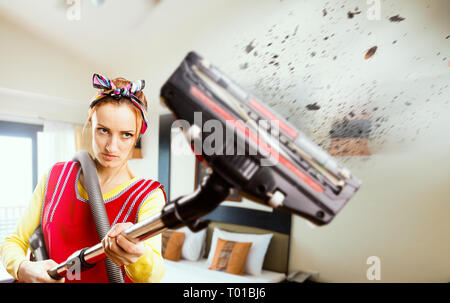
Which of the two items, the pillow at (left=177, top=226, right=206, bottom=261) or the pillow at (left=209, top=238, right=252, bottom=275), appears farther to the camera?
the pillow at (left=177, top=226, right=206, bottom=261)

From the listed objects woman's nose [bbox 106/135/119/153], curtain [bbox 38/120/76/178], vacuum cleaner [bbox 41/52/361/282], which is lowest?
vacuum cleaner [bbox 41/52/361/282]

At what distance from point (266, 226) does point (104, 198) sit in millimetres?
1754

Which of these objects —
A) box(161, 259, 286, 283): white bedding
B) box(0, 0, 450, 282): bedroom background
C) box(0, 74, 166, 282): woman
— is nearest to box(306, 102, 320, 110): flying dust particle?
box(0, 0, 450, 282): bedroom background

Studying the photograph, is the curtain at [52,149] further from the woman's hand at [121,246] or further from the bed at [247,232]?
the woman's hand at [121,246]

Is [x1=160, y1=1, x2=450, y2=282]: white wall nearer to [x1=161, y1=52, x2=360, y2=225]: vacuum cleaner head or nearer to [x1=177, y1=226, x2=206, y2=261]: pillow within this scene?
[x1=161, y1=52, x2=360, y2=225]: vacuum cleaner head

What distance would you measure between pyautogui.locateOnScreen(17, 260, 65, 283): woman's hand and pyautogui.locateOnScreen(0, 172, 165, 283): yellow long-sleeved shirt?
17mm

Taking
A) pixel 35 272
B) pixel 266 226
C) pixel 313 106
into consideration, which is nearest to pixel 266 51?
pixel 313 106

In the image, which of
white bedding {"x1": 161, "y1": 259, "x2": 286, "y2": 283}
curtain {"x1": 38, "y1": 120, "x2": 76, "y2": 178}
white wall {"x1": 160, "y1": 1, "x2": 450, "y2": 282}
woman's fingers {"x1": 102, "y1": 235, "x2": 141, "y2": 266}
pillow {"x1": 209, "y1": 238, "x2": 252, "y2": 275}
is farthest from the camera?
pillow {"x1": 209, "y1": 238, "x2": 252, "y2": 275}

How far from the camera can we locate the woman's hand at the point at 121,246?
1.46 feet

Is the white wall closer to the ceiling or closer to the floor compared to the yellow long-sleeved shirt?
closer to the ceiling

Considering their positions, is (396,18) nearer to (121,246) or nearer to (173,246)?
(121,246)

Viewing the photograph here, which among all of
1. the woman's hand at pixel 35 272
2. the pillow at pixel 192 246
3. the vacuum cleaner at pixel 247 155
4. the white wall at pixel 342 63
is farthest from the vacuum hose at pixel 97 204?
the pillow at pixel 192 246

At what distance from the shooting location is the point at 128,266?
52 cm

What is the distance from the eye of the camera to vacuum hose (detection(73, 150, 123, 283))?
22.2 inches
